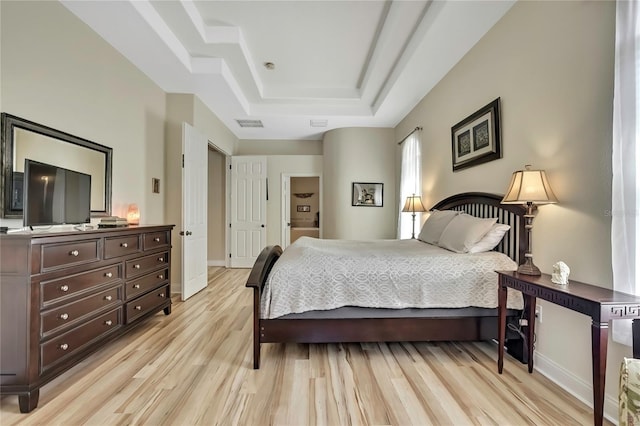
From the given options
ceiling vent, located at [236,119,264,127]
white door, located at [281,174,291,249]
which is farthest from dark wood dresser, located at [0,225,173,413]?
white door, located at [281,174,291,249]

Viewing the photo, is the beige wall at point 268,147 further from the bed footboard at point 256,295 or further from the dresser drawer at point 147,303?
the bed footboard at point 256,295

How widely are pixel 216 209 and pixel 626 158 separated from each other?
6.09 meters

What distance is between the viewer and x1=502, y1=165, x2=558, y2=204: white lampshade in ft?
6.24

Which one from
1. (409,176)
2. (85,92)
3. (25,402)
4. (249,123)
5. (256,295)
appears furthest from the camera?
(249,123)

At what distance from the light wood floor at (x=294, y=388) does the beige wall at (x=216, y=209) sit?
3.56 metres

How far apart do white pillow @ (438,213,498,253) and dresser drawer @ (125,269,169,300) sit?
2.89 metres

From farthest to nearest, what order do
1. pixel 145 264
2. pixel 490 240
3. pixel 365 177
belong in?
pixel 365 177 → pixel 145 264 → pixel 490 240

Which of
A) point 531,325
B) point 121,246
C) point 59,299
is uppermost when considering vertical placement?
point 121,246

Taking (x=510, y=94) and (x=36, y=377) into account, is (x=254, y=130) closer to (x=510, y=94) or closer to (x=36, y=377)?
(x=510, y=94)

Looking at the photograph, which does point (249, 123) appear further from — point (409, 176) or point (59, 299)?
point (59, 299)

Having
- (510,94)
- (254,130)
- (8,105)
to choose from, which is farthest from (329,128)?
(8,105)

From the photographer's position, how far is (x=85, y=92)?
105 inches

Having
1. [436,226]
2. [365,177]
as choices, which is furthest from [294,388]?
[365,177]

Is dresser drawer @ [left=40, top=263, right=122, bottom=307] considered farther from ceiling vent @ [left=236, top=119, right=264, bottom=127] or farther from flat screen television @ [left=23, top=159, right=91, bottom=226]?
ceiling vent @ [left=236, top=119, right=264, bottom=127]
